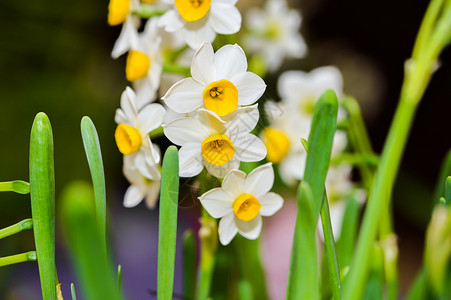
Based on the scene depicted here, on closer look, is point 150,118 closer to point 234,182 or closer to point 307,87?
point 234,182

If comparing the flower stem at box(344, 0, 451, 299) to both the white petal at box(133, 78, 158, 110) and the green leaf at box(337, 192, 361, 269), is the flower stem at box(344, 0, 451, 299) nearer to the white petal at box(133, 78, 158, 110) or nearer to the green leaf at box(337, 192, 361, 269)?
the green leaf at box(337, 192, 361, 269)

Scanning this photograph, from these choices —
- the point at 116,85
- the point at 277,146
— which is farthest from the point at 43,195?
the point at 116,85

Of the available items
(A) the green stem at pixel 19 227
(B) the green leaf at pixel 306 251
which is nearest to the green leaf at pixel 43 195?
(A) the green stem at pixel 19 227

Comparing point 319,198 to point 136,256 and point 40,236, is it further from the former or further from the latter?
point 136,256

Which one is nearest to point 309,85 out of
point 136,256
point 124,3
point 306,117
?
point 306,117

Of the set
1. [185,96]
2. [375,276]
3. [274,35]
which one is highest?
[274,35]

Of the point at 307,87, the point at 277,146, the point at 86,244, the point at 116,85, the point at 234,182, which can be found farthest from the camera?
the point at 116,85

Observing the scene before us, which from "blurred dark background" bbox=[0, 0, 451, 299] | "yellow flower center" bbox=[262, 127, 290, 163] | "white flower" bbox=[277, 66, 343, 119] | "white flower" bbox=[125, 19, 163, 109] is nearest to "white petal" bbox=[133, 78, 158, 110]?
"white flower" bbox=[125, 19, 163, 109]
